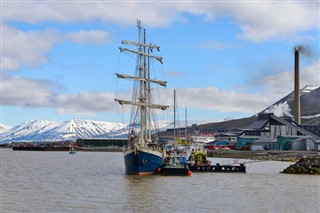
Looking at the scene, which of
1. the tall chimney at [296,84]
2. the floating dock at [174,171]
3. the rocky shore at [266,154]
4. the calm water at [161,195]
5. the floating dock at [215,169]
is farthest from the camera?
the tall chimney at [296,84]

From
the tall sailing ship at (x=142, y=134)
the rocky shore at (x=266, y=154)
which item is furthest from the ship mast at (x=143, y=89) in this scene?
the rocky shore at (x=266, y=154)

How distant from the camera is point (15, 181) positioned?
184 ft

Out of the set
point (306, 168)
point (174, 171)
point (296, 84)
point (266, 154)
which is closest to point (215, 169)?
point (174, 171)

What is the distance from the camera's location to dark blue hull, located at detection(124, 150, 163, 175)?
203 ft

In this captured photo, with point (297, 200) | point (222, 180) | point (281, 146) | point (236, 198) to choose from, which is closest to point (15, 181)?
point (222, 180)

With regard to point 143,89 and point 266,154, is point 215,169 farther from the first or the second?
point 266,154

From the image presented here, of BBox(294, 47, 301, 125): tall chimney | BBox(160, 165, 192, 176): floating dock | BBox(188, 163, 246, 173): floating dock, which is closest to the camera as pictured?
BBox(160, 165, 192, 176): floating dock

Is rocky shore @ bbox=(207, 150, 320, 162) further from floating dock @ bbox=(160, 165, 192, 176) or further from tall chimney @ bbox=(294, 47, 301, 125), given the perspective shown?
floating dock @ bbox=(160, 165, 192, 176)

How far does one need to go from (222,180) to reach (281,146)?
92346 mm

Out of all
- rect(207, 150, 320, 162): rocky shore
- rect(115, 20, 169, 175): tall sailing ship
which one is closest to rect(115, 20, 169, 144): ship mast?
rect(115, 20, 169, 175): tall sailing ship

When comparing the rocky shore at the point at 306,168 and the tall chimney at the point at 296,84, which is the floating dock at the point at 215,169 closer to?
the rocky shore at the point at 306,168

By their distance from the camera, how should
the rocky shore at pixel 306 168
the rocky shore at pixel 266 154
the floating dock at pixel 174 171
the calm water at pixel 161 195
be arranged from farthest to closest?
the rocky shore at pixel 266 154, the rocky shore at pixel 306 168, the floating dock at pixel 174 171, the calm water at pixel 161 195

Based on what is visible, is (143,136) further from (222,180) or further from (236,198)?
(236,198)

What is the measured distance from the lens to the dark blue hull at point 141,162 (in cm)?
6191
